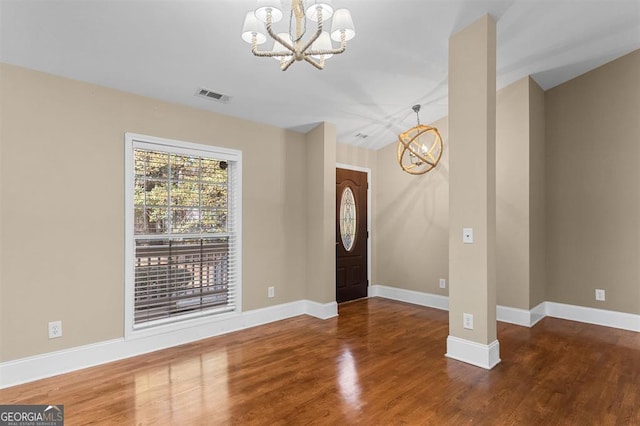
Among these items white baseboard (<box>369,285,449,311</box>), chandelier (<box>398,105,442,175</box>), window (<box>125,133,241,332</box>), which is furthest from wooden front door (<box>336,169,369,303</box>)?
window (<box>125,133,241,332</box>)

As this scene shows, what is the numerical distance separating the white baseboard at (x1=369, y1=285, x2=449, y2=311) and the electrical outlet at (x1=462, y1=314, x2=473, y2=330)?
1864 mm

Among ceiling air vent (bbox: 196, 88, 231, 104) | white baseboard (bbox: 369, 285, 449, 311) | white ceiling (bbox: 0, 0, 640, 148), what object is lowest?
white baseboard (bbox: 369, 285, 449, 311)

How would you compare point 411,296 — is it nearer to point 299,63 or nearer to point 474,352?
point 474,352

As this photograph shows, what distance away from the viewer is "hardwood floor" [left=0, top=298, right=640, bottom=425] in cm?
227

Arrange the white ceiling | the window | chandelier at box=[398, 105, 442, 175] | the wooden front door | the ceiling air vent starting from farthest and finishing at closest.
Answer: the wooden front door < chandelier at box=[398, 105, 442, 175] < the ceiling air vent < the window < the white ceiling

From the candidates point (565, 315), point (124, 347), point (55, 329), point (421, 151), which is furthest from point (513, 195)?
point (55, 329)

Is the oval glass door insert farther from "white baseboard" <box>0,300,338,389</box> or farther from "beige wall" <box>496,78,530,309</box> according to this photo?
"beige wall" <box>496,78,530,309</box>

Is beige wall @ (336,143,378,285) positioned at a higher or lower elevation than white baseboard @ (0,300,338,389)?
higher

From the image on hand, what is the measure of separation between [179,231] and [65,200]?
1.05m

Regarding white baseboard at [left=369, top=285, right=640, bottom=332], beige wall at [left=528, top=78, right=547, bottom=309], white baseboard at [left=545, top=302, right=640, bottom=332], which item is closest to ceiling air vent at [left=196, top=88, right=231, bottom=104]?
beige wall at [left=528, top=78, right=547, bottom=309]

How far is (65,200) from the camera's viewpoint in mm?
2943

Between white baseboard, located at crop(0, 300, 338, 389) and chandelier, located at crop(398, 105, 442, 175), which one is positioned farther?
chandelier, located at crop(398, 105, 442, 175)

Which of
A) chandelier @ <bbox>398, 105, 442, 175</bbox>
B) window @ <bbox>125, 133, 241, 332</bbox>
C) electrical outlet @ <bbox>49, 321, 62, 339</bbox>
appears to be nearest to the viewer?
electrical outlet @ <bbox>49, 321, 62, 339</bbox>

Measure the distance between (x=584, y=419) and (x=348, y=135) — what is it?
4.07 metres
